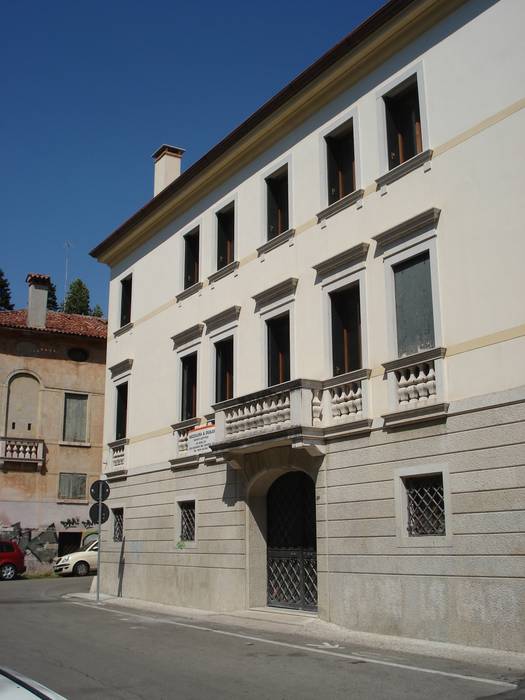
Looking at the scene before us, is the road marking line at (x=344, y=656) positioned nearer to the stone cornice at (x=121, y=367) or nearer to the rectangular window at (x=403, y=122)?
the rectangular window at (x=403, y=122)

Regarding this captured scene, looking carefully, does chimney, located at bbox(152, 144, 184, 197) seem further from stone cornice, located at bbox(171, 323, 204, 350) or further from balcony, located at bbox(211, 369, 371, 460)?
balcony, located at bbox(211, 369, 371, 460)

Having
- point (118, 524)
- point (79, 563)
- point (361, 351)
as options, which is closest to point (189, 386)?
point (118, 524)

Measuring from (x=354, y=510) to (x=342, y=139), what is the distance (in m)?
7.49

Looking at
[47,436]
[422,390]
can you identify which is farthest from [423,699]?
[47,436]

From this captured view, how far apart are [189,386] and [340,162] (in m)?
7.27

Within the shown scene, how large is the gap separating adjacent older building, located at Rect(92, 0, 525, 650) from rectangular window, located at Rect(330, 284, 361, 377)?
42mm

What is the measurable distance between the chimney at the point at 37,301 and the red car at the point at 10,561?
33.3 feet

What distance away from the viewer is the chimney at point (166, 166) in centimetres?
2445

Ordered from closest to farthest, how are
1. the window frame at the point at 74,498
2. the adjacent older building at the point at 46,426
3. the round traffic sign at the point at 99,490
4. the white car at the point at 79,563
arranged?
1. the round traffic sign at the point at 99,490
2. the white car at the point at 79,563
3. the adjacent older building at the point at 46,426
4. the window frame at the point at 74,498

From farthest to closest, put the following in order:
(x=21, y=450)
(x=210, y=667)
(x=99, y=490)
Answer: (x=21, y=450) → (x=99, y=490) → (x=210, y=667)

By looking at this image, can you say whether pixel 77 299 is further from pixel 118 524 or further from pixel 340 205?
pixel 340 205

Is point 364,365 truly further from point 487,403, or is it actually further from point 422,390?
point 487,403

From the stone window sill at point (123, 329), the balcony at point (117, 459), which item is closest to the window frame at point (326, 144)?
the stone window sill at point (123, 329)

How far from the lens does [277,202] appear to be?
17953 mm
